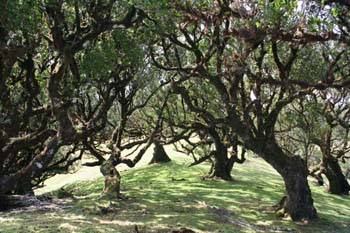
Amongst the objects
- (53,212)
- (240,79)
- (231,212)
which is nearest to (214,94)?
(240,79)

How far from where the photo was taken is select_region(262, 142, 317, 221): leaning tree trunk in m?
14.6

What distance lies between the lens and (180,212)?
13836 millimetres

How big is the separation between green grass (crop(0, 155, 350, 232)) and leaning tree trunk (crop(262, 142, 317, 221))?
0.48 metres

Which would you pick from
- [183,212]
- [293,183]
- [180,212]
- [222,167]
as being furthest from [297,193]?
[222,167]

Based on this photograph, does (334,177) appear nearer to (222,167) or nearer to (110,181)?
(222,167)

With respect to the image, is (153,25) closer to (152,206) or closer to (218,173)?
(152,206)

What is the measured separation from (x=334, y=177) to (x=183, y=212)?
44.8 ft

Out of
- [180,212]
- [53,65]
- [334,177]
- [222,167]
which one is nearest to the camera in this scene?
[180,212]

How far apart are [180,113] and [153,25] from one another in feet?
35.9

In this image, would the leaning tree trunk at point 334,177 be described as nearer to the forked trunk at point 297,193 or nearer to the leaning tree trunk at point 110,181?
the forked trunk at point 297,193

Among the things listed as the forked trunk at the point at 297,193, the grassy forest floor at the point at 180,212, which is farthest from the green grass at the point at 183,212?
the forked trunk at the point at 297,193

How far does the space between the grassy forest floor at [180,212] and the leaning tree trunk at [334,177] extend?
0.97m

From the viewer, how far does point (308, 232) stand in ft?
43.0

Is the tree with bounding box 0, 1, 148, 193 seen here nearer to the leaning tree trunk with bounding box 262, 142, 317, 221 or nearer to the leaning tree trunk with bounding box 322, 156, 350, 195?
the leaning tree trunk with bounding box 262, 142, 317, 221
